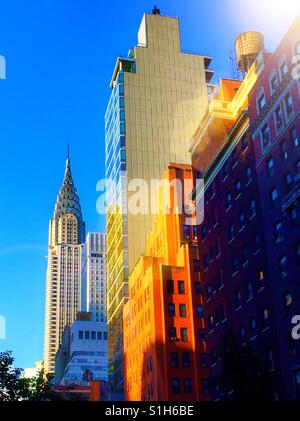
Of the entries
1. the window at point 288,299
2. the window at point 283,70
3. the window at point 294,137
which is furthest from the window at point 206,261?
the window at point 283,70

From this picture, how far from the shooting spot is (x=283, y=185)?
209ft

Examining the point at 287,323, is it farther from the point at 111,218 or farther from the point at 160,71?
the point at 160,71

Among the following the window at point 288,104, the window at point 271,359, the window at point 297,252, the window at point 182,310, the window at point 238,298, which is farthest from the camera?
the window at point 182,310

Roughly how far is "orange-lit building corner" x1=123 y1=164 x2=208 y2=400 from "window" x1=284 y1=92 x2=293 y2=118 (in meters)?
52.6

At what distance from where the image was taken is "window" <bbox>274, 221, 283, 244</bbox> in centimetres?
6322

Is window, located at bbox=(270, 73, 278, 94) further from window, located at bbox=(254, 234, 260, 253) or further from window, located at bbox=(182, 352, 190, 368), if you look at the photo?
window, located at bbox=(182, 352, 190, 368)

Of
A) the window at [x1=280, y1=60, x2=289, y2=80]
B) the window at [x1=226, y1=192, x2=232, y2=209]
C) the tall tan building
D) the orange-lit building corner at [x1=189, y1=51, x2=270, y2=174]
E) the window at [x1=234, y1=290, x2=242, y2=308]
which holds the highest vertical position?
the tall tan building

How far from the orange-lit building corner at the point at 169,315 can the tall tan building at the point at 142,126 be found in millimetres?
30334

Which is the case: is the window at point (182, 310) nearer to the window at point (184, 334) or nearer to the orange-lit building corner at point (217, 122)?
the window at point (184, 334)

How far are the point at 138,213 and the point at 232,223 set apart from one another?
92831 millimetres

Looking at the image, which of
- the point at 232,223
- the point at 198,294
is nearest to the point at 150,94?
the point at 198,294

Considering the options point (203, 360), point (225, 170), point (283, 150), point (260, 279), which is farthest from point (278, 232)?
point (203, 360)

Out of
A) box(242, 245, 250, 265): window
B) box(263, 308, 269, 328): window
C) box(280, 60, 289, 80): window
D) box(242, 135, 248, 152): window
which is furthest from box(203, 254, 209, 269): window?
box(280, 60, 289, 80): window

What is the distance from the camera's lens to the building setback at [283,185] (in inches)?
2337
